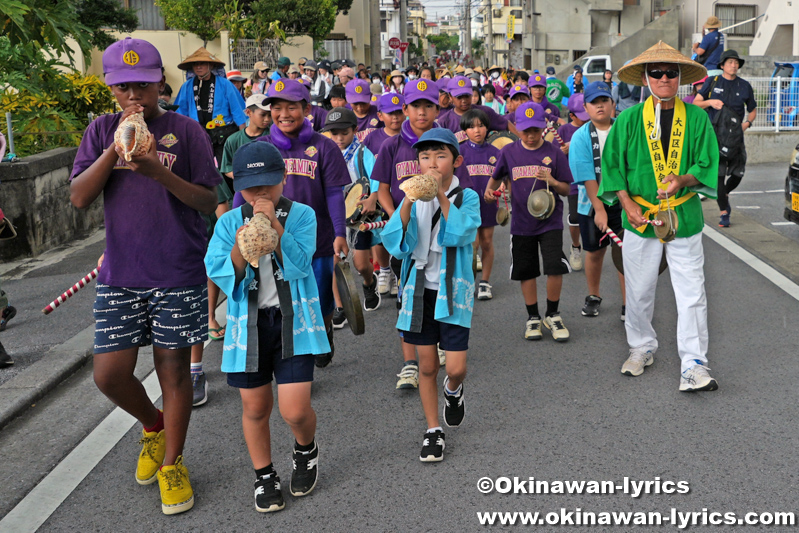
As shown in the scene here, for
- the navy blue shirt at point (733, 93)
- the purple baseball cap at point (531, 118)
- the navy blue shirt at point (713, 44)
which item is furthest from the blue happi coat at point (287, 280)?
the navy blue shirt at point (713, 44)

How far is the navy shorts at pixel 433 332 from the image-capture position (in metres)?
4.40

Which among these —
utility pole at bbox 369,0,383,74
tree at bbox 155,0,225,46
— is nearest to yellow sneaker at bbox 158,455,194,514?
tree at bbox 155,0,225,46

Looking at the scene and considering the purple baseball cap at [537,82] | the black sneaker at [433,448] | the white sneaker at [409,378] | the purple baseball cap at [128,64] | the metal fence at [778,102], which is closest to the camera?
the purple baseball cap at [128,64]

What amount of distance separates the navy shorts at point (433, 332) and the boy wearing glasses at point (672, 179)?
164 centimetres

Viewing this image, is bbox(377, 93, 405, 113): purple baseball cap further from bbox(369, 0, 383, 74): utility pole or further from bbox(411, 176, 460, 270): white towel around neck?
bbox(369, 0, 383, 74): utility pole

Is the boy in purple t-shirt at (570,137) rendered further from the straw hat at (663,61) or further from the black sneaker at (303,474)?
the black sneaker at (303,474)

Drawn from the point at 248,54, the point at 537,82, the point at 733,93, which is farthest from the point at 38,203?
the point at 248,54

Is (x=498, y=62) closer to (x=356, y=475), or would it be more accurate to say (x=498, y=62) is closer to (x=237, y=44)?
(x=237, y=44)

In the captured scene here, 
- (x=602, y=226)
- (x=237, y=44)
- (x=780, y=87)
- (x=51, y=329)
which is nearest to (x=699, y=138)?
(x=602, y=226)

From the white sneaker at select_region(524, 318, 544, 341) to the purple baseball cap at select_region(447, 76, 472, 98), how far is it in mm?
3372

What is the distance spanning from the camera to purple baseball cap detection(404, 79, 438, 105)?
20.5 feet

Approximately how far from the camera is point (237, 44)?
35.8 metres

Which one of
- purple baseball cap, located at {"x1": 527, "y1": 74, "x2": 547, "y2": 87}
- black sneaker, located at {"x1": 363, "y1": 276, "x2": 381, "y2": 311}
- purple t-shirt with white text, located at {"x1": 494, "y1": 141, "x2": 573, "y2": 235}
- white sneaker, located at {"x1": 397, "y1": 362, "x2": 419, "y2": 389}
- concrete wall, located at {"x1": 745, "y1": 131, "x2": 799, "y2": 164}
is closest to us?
white sneaker, located at {"x1": 397, "y1": 362, "x2": 419, "y2": 389}

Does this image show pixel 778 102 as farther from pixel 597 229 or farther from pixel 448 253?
pixel 448 253
